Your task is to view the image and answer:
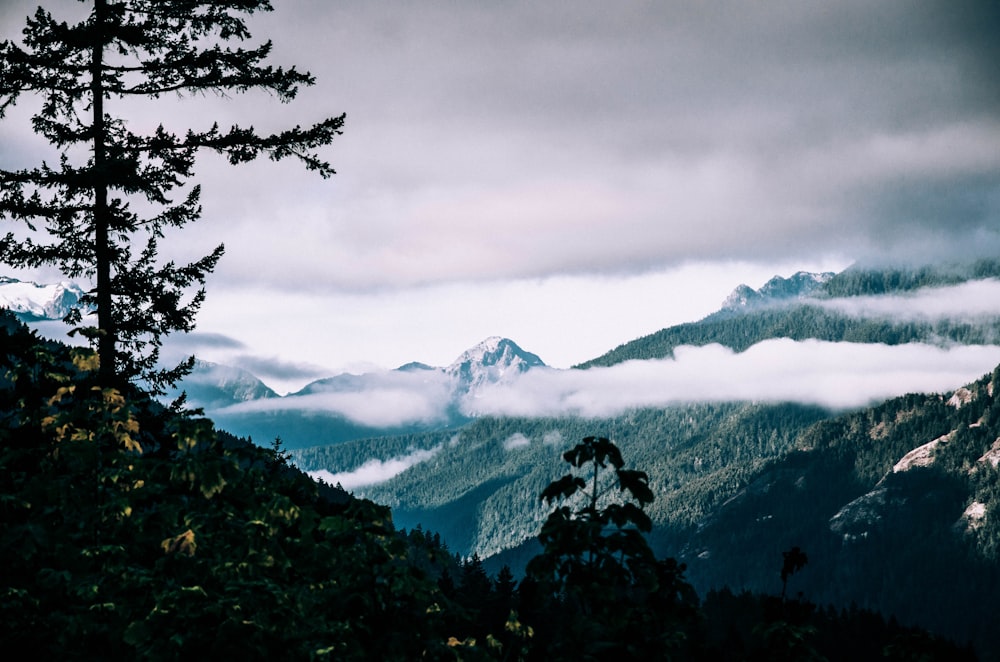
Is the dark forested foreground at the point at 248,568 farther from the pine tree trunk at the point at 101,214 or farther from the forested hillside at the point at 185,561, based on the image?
the pine tree trunk at the point at 101,214

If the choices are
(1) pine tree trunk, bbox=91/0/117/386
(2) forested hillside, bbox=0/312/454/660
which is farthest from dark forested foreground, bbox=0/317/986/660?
(1) pine tree trunk, bbox=91/0/117/386

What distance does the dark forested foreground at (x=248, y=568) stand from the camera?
28.0 feet

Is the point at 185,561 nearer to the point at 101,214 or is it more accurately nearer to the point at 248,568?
the point at 248,568

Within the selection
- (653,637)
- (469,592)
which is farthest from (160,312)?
(469,592)

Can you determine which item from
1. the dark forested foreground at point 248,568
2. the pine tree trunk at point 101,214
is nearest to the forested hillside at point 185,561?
the dark forested foreground at point 248,568

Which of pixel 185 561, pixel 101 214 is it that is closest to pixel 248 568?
pixel 185 561

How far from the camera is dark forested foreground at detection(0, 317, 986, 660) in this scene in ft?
28.0

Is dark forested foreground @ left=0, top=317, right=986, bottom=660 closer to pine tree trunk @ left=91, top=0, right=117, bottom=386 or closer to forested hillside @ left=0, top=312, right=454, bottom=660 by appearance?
forested hillside @ left=0, top=312, right=454, bottom=660

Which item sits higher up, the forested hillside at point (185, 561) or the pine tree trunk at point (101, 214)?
the pine tree trunk at point (101, 214)

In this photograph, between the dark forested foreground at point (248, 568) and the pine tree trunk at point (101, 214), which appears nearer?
the dark forested foreground at point (248, 568)

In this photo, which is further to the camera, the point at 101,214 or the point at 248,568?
the point at 101,214

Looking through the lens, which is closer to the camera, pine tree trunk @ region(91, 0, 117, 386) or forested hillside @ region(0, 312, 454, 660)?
forested hillside @ region(0, 312, 454, 660)

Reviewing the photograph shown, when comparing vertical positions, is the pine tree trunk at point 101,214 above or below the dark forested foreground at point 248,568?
above

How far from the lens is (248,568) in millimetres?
8875
